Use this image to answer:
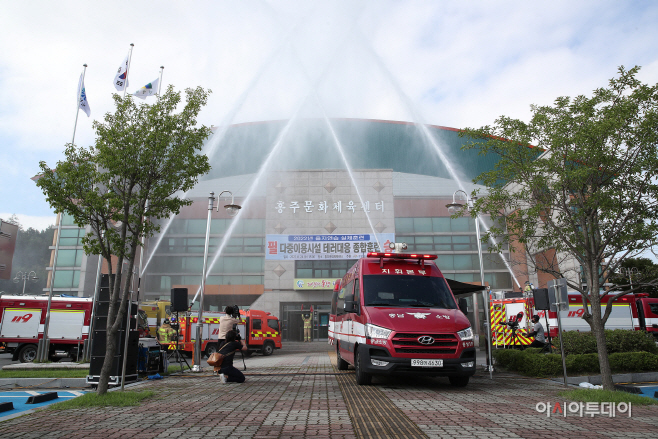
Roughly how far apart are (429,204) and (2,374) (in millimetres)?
38183

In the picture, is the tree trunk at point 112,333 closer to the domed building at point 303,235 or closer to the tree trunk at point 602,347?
the tree trunk at point 602,347

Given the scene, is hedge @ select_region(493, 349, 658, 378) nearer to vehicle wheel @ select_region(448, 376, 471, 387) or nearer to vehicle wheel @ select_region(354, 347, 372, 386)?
vehicle wheel @ select_region(448, 376, 471, 387)

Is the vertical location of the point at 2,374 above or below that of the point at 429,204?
below

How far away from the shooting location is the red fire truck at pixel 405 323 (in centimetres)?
807

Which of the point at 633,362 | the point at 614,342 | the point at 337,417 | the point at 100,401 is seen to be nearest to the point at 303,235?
the point at 614,342

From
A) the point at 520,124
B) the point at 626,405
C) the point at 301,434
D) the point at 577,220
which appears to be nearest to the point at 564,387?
the point at 626,405

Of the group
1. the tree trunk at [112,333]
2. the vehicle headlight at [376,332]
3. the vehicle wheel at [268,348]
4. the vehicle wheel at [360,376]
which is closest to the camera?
the tree trunk at [112,333]

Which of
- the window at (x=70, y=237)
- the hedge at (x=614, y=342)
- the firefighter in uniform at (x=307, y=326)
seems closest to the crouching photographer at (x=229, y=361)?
the hedge at (x=614, y=342)

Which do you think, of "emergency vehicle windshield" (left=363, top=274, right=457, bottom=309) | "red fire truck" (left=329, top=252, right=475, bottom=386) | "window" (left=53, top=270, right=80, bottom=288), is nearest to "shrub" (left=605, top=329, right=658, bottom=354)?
"red fire truck" (left=329, top=252, right=475, bottom=386)

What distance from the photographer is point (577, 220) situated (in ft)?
31.9

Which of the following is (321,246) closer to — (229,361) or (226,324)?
(226,324)

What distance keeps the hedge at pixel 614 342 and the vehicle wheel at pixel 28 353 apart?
23.3m

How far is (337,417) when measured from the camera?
18.7 ft

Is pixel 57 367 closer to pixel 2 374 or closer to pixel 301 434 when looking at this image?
pixel 2 374
